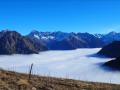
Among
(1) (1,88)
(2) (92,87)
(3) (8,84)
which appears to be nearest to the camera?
(1) (1,88)

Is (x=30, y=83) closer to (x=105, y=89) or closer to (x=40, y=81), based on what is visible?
(x=40, y=81)

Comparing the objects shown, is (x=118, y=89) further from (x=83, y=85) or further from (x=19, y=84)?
(x=19, y=84)

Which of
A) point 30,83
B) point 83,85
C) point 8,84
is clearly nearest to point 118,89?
point 83,85

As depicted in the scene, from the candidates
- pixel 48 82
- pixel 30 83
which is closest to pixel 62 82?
pixel 48 82

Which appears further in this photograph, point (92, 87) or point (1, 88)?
point (92, 87)

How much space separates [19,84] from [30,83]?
2055 millimetres

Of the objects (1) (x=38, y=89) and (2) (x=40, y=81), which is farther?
(2) (x=40, y=81)

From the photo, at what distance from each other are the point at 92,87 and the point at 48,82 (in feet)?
12.6

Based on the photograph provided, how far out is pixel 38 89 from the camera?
83.3 ft

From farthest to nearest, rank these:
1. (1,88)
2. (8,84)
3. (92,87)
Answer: (92,87), (8,84), (1,88)

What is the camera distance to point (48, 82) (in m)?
28.2

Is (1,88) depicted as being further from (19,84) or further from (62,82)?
(62,82)

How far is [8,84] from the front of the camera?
25.3 metres

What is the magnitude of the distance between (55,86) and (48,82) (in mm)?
1751
